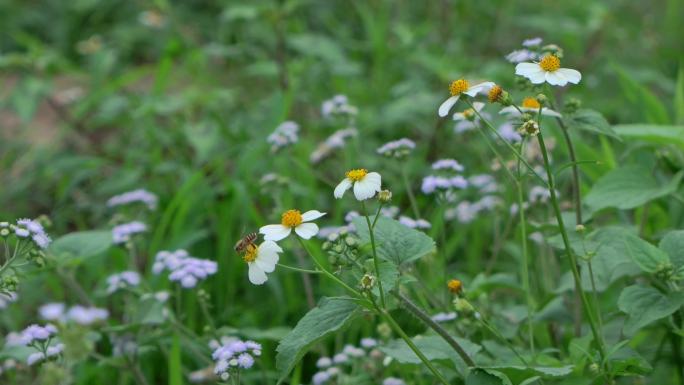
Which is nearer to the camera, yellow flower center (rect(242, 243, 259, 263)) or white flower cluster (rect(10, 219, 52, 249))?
yellow flower center (rect(242, 243, 259, 263))

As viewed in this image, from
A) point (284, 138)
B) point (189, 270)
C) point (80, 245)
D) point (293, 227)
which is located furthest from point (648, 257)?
point (80, 245)

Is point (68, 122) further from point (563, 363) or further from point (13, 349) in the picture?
point (563, 363)

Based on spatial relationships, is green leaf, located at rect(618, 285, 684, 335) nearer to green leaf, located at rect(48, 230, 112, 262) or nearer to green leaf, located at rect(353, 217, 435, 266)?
green leaf, located at rect(353, 217, 435, 266)

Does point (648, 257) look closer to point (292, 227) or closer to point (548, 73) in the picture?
point (548, 73)

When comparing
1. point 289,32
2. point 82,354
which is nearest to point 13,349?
point 82,354

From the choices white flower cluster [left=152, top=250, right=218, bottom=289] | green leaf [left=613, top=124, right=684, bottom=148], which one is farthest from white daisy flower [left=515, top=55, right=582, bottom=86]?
white flower cluster [left=152, top=250, right=218, bottom=289]

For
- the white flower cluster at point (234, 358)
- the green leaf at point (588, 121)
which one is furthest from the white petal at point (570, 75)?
the white flower cluster at point (234, 358)

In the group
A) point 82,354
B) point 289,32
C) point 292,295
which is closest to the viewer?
point 82,354
